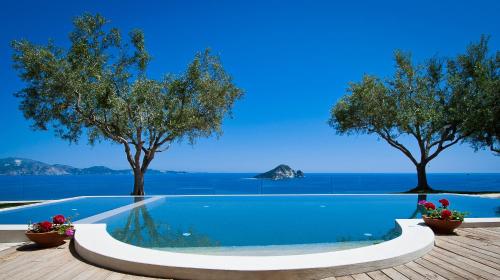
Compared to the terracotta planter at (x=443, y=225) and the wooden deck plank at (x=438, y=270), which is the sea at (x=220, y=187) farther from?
the wooden deck plank at (x=438, y=270)

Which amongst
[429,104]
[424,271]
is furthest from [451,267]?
[429,104]

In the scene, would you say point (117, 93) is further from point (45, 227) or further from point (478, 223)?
point (478, 223)

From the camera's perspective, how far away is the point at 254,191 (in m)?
16.8

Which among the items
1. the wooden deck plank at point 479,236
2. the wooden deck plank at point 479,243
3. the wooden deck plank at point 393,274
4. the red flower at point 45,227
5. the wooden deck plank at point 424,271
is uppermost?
the red flower at point 45,227

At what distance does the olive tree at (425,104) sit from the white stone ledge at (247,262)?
1388cm

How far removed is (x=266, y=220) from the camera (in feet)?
28.7

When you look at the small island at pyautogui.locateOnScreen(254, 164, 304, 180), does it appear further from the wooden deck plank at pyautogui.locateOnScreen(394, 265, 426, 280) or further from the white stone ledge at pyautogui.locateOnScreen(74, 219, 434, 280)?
the wooden deck plank at pyautogui.locateOnScreen(394, 265, 426, 280)

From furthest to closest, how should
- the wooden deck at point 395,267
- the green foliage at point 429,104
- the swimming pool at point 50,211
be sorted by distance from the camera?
the green foliage at point 429,104, the swimming pool at point 50,211, the wooden deck at point 395,267

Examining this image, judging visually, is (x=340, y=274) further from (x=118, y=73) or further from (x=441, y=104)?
(x=441, y=104)

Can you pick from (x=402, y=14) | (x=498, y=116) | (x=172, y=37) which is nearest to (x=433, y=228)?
(x=402, y=14)

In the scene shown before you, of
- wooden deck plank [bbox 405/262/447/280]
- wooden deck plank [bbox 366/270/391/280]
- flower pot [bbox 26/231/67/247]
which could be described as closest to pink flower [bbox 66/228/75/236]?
flower pot [bbox 26/231/67/247]

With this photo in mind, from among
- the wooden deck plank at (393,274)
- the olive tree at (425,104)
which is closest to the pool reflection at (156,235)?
the wooden deck plank at (393,274)

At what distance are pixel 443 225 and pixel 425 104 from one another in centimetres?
1320

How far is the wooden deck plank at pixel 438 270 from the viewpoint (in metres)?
3.90
